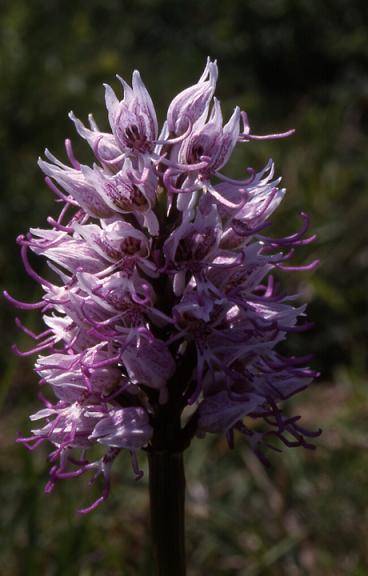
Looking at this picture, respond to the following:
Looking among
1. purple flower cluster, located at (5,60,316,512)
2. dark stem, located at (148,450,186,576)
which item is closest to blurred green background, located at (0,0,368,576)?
dark stem, located at (148,450,186,576)

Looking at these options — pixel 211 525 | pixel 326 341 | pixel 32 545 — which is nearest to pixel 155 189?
pixel 32 545

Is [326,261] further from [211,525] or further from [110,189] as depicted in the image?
[110,189]

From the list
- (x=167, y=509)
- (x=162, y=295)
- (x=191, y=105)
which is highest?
(x=191, y=105)

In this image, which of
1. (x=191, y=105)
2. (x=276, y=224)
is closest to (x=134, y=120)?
(x=191, y=105)

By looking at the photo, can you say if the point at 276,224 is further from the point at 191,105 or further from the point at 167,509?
the point at 167,509

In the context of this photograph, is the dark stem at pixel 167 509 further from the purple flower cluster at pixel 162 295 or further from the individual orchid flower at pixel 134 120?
the individual orchid flower at pixel 134 120

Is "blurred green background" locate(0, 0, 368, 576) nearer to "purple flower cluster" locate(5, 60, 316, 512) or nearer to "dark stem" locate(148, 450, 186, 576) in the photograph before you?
"dark stem" locate(148, 450, 186, 576)
